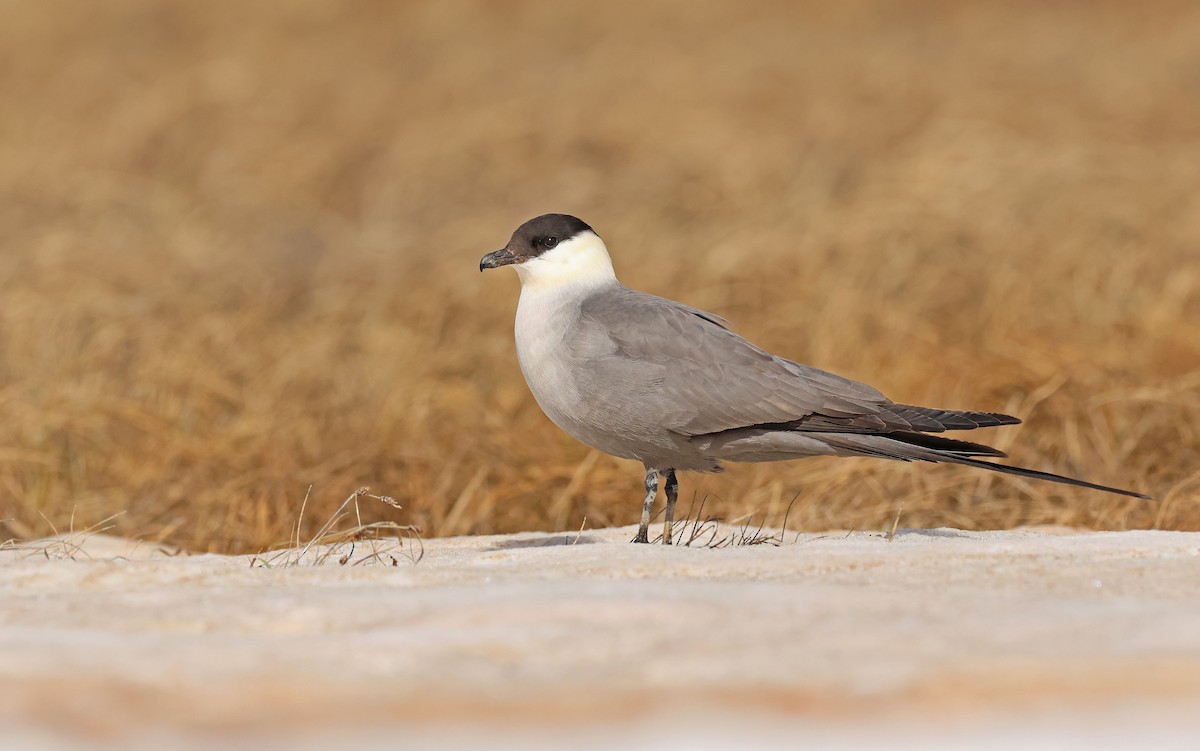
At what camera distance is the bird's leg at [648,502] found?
4.40 meters

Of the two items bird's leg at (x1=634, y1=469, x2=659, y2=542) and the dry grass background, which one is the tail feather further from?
the dry grass background

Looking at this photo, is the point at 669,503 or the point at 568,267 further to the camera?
the point at 568,267

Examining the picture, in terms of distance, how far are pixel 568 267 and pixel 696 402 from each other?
2.46ft

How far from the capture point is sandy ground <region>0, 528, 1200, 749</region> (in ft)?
7.06

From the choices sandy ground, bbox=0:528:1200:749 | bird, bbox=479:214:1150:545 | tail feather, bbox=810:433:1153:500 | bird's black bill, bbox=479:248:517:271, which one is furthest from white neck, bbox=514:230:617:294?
sandy ground, bbox=0:528:1200:749

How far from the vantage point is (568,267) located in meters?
4.85

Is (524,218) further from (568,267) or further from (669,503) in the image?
(669,503)

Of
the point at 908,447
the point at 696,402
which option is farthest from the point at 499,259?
the point at 908,447

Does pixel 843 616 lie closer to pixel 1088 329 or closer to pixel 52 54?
pixel 1088 329

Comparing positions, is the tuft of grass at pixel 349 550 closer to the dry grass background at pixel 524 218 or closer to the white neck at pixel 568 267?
the white neck at pixel 568 267

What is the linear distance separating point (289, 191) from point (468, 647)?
9.52 meters

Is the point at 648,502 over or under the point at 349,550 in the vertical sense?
over

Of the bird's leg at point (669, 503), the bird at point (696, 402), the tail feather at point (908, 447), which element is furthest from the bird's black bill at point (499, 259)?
the tail feather at point (908, 447)

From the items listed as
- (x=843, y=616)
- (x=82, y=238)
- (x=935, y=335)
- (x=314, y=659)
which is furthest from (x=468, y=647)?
(x=82, y=238)
